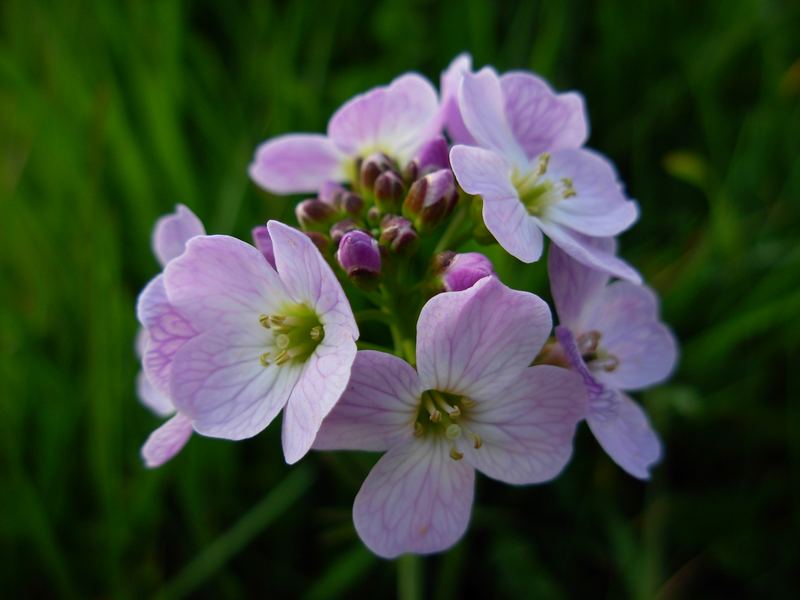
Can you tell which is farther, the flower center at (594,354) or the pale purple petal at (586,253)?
the flower center at (594,354)

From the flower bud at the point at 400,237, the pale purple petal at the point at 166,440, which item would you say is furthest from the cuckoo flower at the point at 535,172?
the pale purple petal at the point at 166,440

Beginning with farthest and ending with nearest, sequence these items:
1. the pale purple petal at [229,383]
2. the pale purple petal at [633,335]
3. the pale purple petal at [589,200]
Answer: the pale purple petal at [633,335] < the pale purple petal at [589,200] < the pale purple petal at [229,383]

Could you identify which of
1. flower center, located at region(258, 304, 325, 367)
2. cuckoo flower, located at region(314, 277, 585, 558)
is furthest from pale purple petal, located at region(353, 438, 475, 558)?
flower center, located at region(258, 304, 325, 367)

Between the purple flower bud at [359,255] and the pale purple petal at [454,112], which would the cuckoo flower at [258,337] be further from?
the pale purple petal at [454,112]

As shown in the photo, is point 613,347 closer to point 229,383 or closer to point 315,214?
point 315,214

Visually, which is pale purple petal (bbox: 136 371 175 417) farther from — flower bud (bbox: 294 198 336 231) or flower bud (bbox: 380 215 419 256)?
flower bud (bbox: 380 215 419 256)

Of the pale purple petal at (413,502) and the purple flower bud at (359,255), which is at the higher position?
the purple flower bud at (359,255)

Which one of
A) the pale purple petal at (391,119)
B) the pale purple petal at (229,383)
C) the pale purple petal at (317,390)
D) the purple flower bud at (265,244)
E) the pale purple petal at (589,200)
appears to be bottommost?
the pale purple petal at (229,383)

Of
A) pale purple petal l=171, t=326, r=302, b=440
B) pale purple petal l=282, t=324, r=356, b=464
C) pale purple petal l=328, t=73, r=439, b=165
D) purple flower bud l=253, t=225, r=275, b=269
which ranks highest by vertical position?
pale purple petal l=328, t=73, r=439, b=165

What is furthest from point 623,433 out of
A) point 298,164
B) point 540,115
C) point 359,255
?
point 298,164
